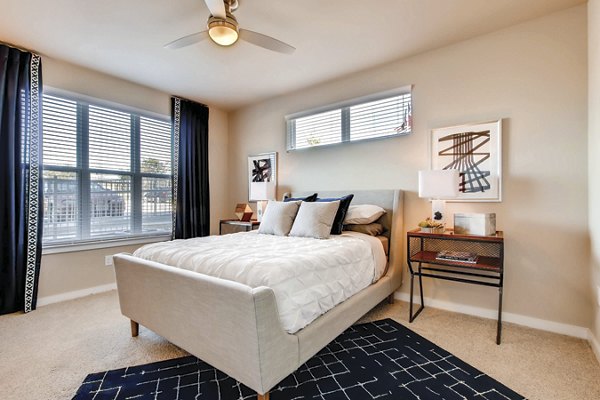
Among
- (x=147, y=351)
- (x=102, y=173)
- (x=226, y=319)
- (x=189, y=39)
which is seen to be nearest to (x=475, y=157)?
(x=226, y=319)

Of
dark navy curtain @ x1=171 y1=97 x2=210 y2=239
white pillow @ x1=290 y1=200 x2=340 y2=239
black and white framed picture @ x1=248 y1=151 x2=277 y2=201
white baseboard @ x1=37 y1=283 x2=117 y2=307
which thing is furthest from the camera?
black and white framed picture @ x1=248 y1=151 x2=277 y2=201

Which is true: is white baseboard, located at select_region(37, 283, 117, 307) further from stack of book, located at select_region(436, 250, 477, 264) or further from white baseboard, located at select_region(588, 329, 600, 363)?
white baseboard, located at select_region(588, 329, 600, 363)

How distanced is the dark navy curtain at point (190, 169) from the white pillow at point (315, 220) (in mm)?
2098

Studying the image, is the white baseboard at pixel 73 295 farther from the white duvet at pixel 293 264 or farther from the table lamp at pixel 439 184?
the table lamp at pixel 439 184

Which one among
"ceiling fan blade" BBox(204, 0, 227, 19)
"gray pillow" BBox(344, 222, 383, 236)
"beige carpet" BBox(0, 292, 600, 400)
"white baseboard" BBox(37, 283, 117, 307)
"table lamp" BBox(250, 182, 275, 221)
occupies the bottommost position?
"beige carpet" BBox(0, 292, 600, 400)

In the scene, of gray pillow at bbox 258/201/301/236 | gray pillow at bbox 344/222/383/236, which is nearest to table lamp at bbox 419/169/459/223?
gray pillow at bbox 344/222/383/236

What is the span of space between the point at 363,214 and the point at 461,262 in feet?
3.19

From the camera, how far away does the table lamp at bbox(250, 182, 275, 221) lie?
404 centimetres

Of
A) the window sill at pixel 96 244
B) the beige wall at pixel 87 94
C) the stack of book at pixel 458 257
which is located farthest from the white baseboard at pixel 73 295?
the stack of book at pixel 458 257

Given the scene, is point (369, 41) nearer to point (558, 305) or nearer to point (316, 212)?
point (316, 212)

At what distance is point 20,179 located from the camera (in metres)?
2.83

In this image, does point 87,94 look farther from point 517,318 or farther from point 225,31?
point 517,318

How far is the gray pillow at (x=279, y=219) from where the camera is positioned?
2938 millimetres

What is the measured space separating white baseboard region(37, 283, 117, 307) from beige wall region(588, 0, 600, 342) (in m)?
4.67
